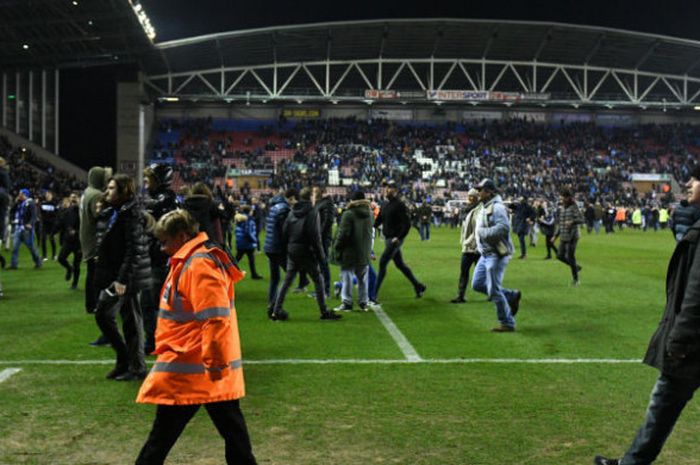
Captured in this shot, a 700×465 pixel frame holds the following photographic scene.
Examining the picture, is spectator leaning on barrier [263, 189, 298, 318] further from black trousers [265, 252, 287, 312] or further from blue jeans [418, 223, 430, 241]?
blue jeans [418, 223, 430, 241]

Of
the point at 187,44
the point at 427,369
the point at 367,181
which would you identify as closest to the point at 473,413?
the point at 427,369

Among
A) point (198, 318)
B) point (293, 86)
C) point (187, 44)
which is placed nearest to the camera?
point (198, 318)

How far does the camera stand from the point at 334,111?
203ft

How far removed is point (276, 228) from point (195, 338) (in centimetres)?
706

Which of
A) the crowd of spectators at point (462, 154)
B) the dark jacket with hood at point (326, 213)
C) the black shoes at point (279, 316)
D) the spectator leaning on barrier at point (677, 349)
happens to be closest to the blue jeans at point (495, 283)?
the dark jacket with hood at point (326, 213)

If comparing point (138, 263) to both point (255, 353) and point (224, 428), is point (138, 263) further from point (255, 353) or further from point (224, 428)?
point (224, 428)

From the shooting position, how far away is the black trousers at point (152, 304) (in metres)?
8.07

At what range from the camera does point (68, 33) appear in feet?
124

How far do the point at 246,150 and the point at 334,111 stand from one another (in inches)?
312

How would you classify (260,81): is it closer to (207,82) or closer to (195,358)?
(207,82)

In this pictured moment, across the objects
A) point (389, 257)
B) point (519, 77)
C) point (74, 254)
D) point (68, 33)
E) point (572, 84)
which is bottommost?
point (74, 254)

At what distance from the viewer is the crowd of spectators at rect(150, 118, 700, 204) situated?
2231 inches

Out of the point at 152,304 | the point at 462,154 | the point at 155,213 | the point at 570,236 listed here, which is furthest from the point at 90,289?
the point at 462,154

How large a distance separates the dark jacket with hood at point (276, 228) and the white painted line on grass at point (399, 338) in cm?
165
